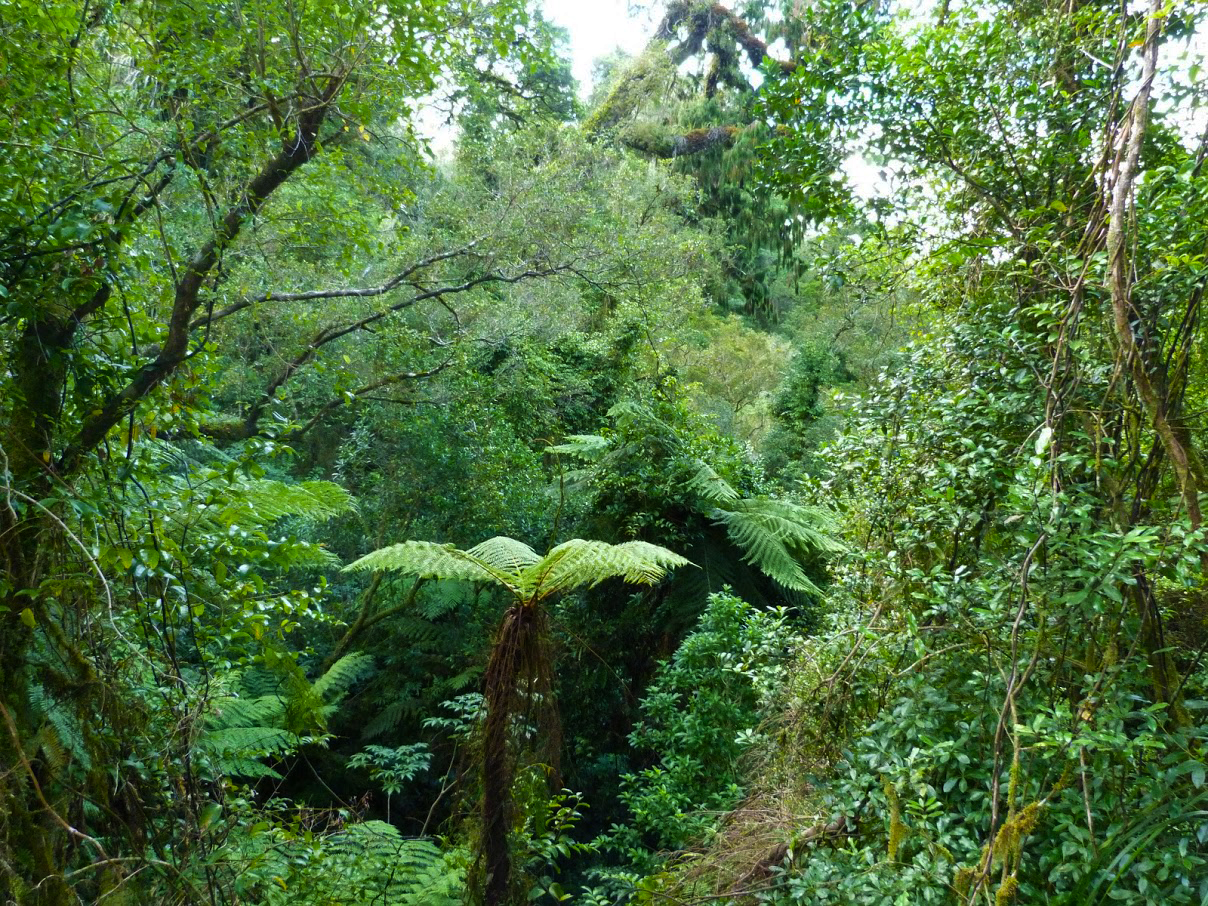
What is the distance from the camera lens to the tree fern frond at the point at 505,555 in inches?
141

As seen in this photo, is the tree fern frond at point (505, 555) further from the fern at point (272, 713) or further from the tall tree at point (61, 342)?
the tall tree at point (61, 342)

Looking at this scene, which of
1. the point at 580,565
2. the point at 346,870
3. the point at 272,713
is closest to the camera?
the point at 346,870

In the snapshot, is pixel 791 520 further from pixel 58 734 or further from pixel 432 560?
pixel 58 734

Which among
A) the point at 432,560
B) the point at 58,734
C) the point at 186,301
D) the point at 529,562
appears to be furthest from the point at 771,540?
the point at 58,734

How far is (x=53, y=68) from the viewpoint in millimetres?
2500

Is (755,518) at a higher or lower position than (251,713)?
higher

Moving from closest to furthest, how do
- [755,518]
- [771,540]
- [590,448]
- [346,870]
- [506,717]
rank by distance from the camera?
[506,717]
[346,870]
[771,540]
[755,518]
[590,448]

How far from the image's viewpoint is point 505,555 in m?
3.66

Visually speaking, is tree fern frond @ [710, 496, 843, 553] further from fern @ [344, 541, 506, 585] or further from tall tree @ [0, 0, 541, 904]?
tall tree @ [0, 0, 541, 904]

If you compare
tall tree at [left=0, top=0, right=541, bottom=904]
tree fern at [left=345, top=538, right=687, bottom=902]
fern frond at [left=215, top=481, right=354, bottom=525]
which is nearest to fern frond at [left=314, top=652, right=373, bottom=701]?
fern frond at [left=215, top=481, right=354, bottom=525]

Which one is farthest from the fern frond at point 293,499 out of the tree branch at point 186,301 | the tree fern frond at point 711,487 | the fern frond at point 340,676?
the tree fern frond at point 711,487

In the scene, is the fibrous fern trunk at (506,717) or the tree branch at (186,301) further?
the fibrous fern trunk at (506,717)

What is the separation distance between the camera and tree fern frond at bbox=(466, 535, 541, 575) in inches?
141

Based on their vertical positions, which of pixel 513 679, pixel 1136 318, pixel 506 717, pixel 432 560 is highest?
pixel 1136 318
